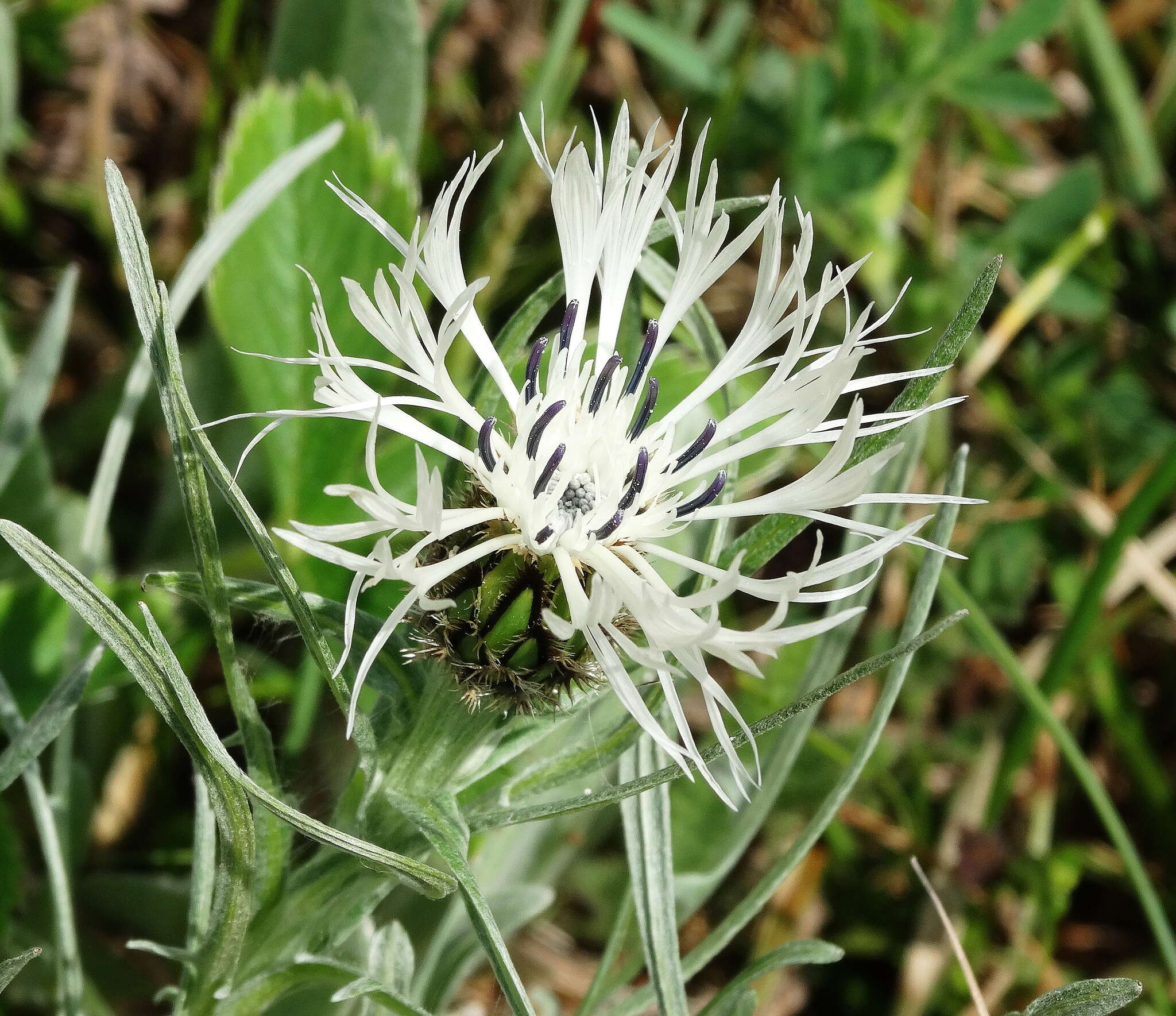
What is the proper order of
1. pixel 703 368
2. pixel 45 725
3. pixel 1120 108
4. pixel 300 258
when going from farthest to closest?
pixel 1120 108
pixel 300 258
pixel 703 368
pixel 45 725

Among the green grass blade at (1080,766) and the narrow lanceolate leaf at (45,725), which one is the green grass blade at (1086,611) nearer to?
the green grass blade at (1080,766)

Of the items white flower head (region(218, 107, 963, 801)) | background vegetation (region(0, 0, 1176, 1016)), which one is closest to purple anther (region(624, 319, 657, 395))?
white flower head (region(218, 107, 963, 801))

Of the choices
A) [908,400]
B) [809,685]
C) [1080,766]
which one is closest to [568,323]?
[908,400]

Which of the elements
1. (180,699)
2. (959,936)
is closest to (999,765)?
(959,936)

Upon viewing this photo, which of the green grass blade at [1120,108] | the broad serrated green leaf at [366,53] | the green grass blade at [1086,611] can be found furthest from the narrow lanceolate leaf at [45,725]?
the green grass blade at [1120,108]

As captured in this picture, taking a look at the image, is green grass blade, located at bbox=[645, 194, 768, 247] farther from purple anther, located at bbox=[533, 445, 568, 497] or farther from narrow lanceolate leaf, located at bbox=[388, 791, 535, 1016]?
narrow lanceolate leaf, located at bbox=[388, 791, 535, 1016]

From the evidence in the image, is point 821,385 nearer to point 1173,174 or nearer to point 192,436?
point 192,436

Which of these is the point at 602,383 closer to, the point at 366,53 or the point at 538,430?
the point at 538,430
